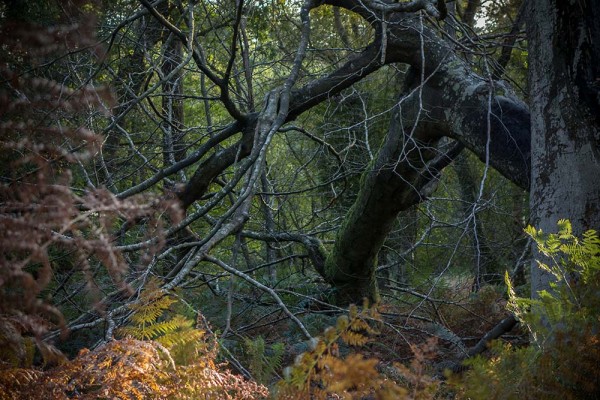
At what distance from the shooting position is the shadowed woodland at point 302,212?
188cm

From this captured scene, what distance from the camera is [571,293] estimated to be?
7.29 ft

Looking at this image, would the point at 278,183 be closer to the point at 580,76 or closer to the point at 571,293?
the point at 580,76

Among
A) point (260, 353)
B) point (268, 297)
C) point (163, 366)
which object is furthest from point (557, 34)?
point (268, 297)

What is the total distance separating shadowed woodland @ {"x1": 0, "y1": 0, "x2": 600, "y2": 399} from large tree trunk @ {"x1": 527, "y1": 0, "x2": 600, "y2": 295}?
0.04 ft

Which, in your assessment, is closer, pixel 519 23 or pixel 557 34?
pixel 557 34

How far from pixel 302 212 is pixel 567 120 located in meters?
7.73

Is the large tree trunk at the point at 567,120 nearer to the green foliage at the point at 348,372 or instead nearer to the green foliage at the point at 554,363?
the green foliage at the point at 554,363

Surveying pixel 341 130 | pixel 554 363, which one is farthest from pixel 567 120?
pixel 341 130

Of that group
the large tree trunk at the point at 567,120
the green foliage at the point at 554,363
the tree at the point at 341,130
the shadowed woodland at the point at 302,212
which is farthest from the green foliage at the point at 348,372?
the large tree trunk at the point at 567,120

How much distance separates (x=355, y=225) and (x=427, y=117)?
1.49 meters

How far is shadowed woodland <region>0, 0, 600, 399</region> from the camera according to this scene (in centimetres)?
188

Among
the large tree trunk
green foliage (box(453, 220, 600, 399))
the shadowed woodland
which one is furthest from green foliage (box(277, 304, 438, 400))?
the large tree trunk

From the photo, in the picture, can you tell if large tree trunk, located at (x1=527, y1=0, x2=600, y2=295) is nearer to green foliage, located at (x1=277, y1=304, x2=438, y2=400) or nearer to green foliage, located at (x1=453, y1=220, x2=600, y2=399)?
green foliage, located at (x1=453, y1=220, x2=600, y2=399)

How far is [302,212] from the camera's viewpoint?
38.1ft
